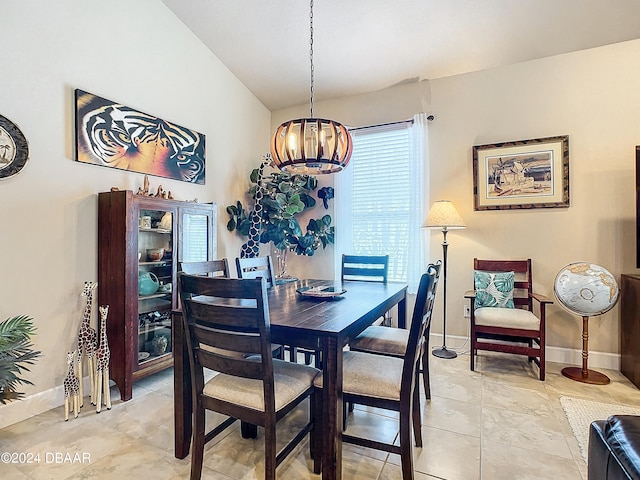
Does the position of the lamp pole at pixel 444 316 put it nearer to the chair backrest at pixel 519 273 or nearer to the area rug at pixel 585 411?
the chair backrest at pixel 519 273

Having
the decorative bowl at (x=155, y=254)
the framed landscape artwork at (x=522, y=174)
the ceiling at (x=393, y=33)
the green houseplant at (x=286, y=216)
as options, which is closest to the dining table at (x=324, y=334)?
the decorative bowl at (x=155, y=254)

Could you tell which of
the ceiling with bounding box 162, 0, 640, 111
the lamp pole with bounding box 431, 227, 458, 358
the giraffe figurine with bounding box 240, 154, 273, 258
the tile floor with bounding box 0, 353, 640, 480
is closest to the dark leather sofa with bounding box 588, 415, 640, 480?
the tile floor with bounding box 0, 353, 640, 480

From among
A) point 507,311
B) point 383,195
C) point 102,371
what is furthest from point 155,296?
point 507,311

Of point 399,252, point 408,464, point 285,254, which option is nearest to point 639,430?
point 408,464

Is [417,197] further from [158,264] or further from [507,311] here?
[158,264]

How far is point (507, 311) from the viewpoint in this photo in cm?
303

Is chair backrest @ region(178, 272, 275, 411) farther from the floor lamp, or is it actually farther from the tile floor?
the floor lamp

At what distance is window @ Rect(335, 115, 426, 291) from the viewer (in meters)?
3.73

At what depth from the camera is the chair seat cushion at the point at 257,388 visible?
58.8 inches

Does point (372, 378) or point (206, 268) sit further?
Result: point (206, 268)

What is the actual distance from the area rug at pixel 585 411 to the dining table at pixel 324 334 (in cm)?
128

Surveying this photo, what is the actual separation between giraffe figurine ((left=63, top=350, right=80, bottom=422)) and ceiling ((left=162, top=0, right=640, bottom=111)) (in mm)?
3020

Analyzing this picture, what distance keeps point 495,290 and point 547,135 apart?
1.54m

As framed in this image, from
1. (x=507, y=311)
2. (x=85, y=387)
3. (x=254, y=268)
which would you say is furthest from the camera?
(x=507, y=311)
